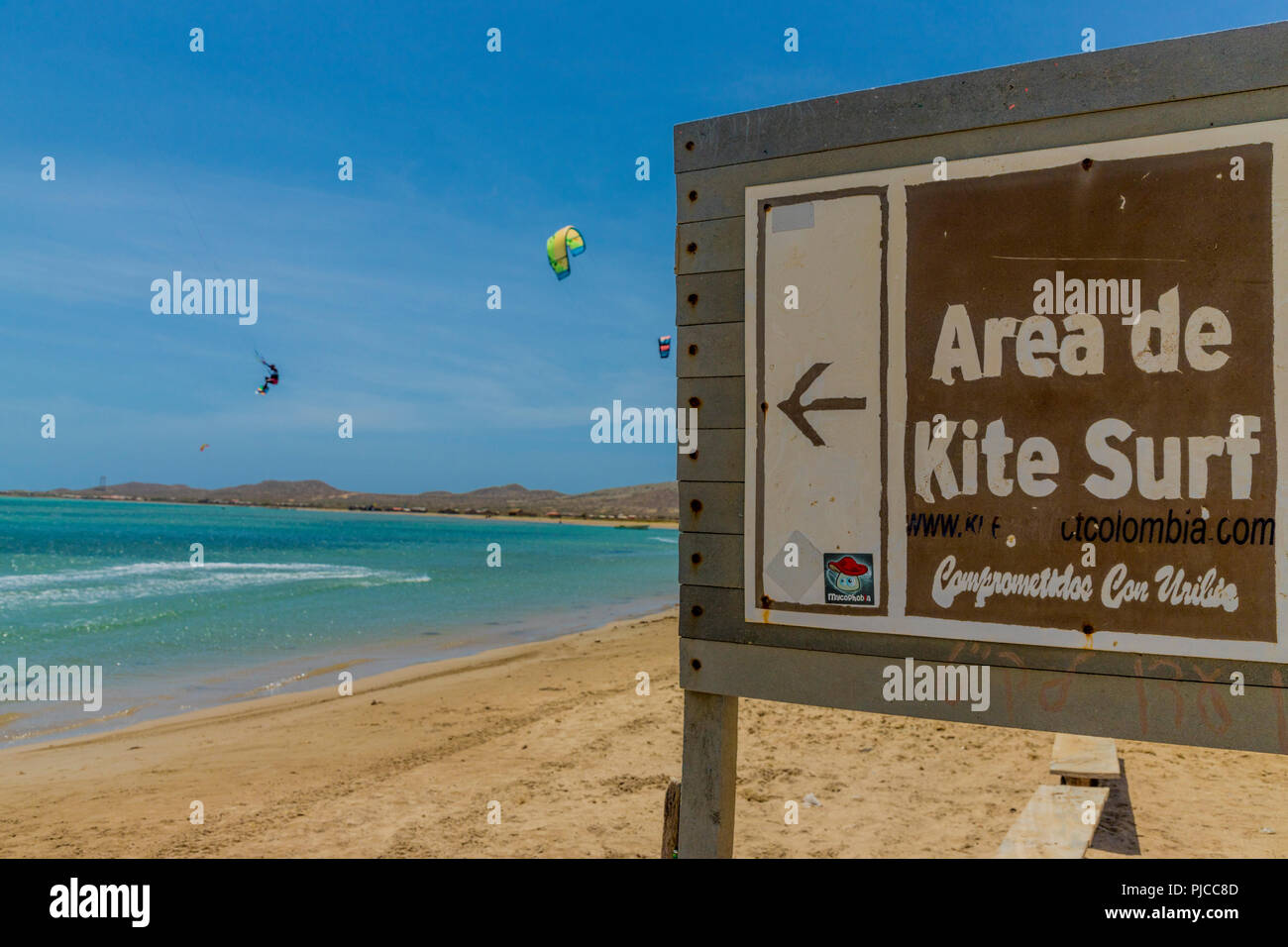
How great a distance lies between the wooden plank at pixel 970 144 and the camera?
9.78ft

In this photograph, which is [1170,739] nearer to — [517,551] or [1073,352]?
[1073,352]

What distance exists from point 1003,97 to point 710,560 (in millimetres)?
2310

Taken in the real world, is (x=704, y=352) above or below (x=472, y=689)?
above

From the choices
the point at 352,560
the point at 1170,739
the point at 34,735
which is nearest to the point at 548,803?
the point at 1170,739

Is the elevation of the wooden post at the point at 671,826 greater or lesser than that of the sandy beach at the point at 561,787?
greater

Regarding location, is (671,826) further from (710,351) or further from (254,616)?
(254,616)

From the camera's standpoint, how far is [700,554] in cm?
374

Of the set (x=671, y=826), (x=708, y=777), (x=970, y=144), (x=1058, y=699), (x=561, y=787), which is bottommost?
(x=561, y=787)

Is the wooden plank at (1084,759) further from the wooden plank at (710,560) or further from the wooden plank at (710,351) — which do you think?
the wooden plank at (710,351)

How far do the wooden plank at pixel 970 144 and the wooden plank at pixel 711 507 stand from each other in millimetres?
1280

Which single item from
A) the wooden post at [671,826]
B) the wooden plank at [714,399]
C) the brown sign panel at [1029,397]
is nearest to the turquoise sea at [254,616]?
the wooden post at [671,826]

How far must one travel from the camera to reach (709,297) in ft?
12.4

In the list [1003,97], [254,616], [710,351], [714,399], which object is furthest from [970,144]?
[254,616]

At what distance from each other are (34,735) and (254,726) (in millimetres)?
2906
